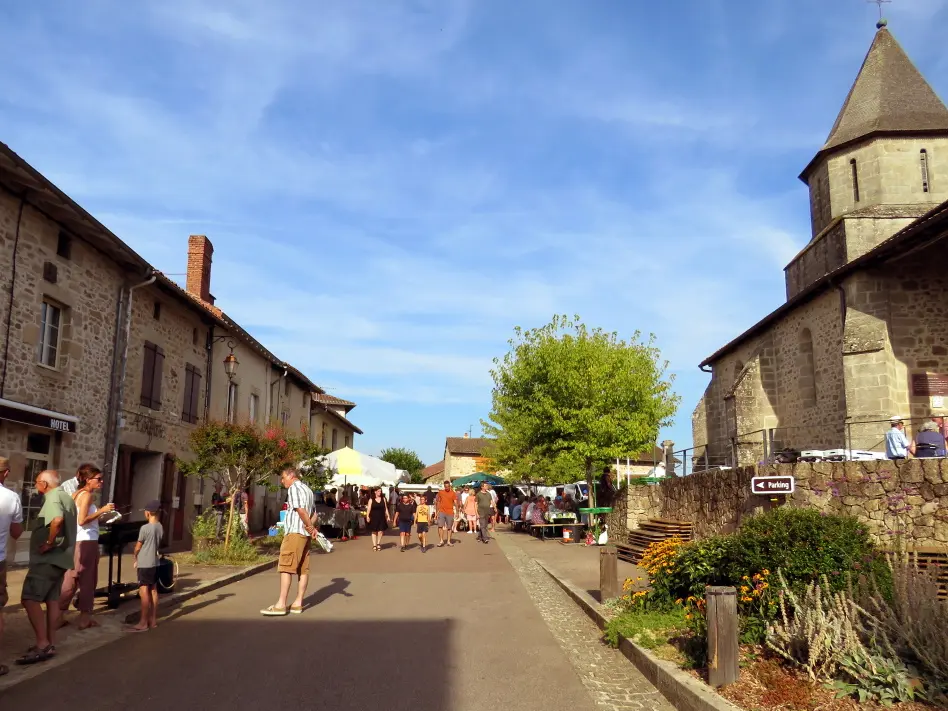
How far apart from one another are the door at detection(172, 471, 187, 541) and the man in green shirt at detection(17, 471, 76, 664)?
13.1 meters

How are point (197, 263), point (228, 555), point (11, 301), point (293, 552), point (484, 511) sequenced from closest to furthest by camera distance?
point (293, 552), point (11, 301), point (228, 555), point (484, 511), point (197, 263)

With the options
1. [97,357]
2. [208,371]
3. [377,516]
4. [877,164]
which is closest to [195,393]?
[208,371]

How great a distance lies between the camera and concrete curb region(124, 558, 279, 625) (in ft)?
27.8

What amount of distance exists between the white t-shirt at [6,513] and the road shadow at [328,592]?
4.12 meters

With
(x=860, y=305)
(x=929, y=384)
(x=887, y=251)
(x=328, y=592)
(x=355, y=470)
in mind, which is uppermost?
(x=887, y=251)

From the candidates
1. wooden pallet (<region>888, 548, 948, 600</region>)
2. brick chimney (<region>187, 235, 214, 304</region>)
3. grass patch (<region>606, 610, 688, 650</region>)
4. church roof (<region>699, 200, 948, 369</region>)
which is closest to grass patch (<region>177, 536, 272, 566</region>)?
grass patch (<region>606, 610, 688, 650</region>)

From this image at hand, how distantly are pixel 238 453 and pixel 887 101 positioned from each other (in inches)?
925

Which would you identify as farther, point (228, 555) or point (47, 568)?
point (228, 555)

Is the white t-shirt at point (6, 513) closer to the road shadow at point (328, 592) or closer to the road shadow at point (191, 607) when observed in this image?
the road shadow at point (191, 607)

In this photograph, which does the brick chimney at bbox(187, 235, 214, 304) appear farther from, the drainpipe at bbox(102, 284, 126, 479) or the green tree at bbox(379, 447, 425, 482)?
the green tree at bbox(379, 447, 425, 482)

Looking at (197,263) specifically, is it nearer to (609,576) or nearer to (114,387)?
(114,387)

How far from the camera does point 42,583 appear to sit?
6.32m

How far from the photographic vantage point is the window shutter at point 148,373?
17516mm

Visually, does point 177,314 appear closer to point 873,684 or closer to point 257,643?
point 257,643
